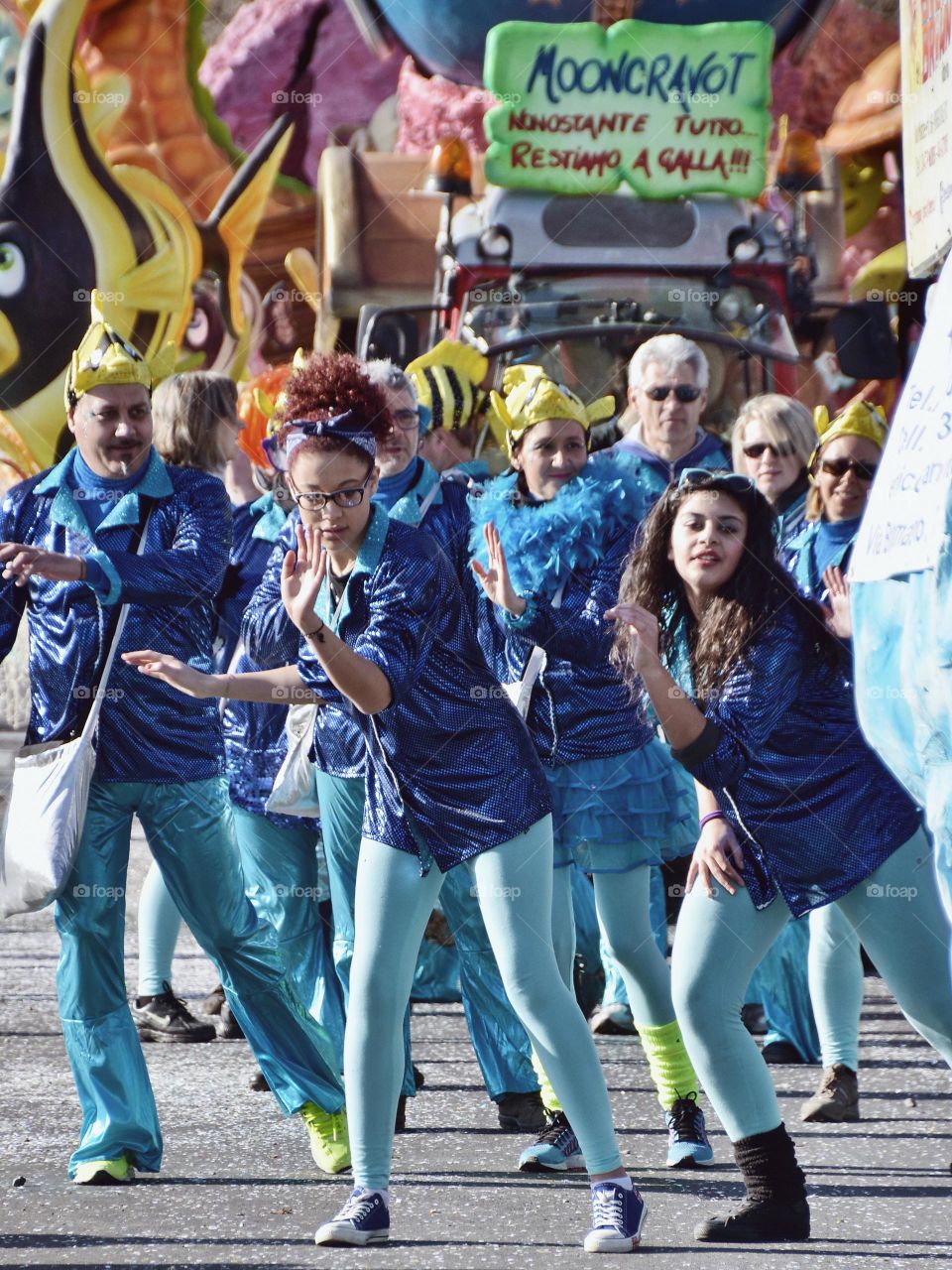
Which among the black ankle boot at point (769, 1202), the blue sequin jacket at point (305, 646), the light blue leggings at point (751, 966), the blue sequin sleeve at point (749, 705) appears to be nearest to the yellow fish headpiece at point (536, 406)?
the blue sequin jacket at point (305, 646)

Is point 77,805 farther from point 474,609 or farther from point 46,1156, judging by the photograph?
point 474,609

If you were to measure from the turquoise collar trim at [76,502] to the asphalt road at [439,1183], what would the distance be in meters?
1.46

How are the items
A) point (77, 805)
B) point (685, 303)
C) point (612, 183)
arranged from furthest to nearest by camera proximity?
point (612, 183), point (685, 303), point (77, 805)

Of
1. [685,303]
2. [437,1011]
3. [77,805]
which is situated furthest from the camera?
[685,303]

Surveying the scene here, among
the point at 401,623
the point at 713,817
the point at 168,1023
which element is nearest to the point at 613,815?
the point at 713,817

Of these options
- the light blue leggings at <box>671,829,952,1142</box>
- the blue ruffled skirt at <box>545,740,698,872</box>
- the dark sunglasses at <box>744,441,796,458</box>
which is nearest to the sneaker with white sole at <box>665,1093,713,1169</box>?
the blue ruffled skirt at <box>545,740,698,872</box>

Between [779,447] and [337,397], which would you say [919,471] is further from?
[779,447]

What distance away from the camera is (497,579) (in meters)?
4.68

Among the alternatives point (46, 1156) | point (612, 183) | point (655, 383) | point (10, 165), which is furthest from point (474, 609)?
point (10, 165)

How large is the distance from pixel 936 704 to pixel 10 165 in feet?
36.1

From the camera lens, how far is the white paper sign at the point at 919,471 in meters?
2.72

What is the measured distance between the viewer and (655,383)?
5.70m

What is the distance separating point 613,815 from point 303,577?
1478 millimetres

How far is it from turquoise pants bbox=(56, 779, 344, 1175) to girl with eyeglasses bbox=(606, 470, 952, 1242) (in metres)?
1.06
